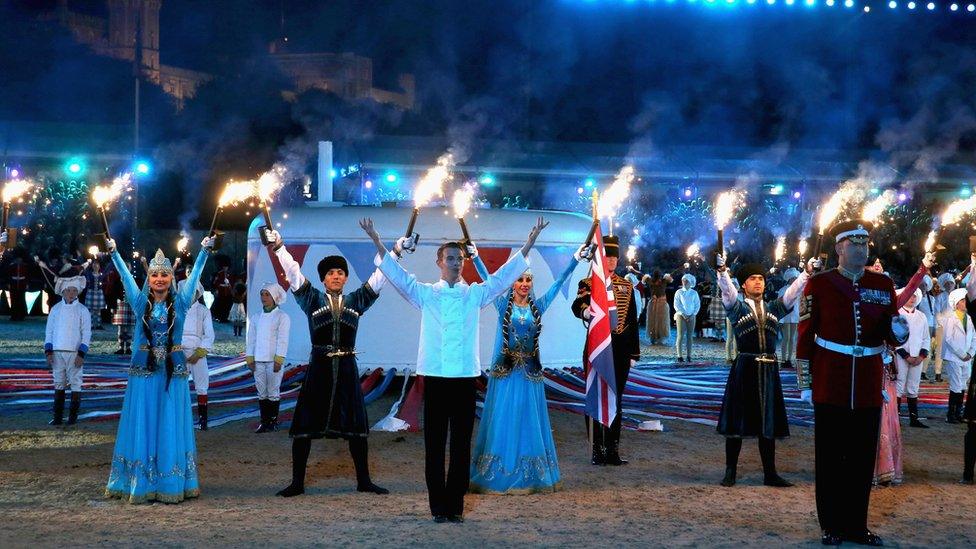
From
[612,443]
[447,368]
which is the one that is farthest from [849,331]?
[612,443]

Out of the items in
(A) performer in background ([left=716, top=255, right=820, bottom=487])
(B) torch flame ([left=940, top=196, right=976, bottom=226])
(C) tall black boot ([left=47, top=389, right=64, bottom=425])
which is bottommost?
(C) tall black boot ([left=47, top=389, right=64, bottom=425])

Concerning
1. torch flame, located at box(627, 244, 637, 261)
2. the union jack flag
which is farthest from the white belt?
torch flame, located at box(627, 244, 637, 261)

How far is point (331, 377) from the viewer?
25.4 feet

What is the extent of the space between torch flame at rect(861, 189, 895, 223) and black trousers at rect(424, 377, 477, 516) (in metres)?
23.3

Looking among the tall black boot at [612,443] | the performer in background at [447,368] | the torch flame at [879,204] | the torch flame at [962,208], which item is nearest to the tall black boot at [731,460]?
the tall black boot at [612,443]

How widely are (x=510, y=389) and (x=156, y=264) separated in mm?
2711

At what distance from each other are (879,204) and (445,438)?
26144mm

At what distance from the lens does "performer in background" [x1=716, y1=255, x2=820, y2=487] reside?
8.12 meters

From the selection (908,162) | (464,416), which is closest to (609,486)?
(464,416)

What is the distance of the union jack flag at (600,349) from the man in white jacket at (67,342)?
17.6 ft

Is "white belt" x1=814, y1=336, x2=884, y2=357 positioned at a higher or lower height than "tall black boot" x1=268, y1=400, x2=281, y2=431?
higher

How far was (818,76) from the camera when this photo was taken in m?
32.0

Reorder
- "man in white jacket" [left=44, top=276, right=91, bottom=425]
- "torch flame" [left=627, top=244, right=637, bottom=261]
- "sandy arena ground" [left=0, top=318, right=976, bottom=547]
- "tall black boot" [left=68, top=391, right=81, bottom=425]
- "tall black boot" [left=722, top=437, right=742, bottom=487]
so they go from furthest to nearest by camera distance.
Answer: "torch flame" [left=627, top=244, right=637, bottom=261] → "tall black boot" [left=68, top=391, right=81, bottom=425] → "man in white jacket" [left=44, top=276, right=91, bottom=425] → "tall black boot" [left=722, top=437, right=742, bottom=487] → "sandy arena ground" [left=0, top=318, right=976, bottom=547]

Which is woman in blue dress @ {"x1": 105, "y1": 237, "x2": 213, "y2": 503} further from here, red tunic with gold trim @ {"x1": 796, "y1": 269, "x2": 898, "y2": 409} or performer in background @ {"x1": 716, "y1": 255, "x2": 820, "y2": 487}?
red tunic with gold trim @ {"x1": 796, "y1": 269, "x2": 898, "y2": 409}
